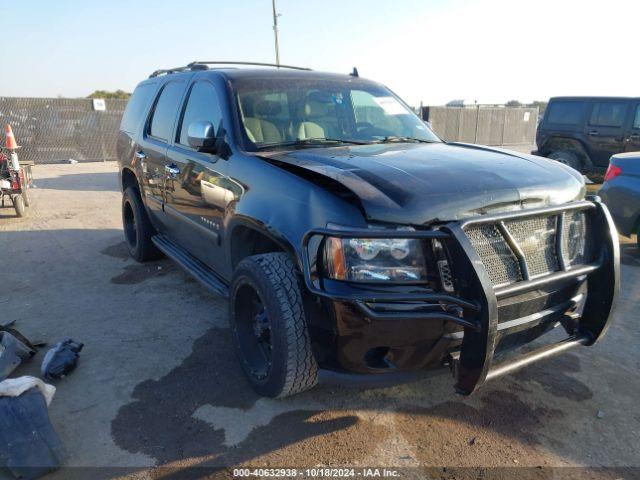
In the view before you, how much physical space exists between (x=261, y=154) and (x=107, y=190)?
9.12 metres

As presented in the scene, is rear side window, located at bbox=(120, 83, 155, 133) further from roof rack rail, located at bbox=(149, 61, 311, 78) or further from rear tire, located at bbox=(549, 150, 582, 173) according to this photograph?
rear tire, located at bbox=(549, 150, 582, 173)

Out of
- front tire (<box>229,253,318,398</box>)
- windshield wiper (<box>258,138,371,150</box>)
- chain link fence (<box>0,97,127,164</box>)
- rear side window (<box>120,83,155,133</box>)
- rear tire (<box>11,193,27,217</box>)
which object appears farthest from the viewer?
chain link fence (<box>0,97,127,164</box>)

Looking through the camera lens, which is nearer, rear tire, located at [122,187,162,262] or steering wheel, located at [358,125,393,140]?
steering wheel, located at [358,125,393,140]

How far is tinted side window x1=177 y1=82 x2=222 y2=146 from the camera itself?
356 centimetres

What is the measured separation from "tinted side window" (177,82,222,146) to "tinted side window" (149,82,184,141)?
285mm

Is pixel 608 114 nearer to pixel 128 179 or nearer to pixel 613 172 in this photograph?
pixel 613 172

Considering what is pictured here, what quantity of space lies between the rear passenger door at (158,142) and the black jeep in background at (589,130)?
30.5 ft

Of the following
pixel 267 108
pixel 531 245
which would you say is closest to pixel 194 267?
pixel 267 108

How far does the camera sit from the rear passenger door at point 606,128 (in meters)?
10.3

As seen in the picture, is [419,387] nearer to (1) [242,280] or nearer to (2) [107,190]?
(1) [242,280]

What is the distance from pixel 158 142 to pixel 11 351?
2195 millimetres

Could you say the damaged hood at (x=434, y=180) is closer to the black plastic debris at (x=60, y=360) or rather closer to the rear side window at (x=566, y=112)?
the black plastic debris at (x=60, y=360)

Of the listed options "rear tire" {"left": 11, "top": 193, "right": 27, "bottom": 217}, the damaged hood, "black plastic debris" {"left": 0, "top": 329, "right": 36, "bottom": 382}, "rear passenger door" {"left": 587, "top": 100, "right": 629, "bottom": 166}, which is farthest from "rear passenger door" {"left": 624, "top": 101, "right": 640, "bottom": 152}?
"rear tire" {"left": 11, "top": 193, "right": 27, "bottom": 217}

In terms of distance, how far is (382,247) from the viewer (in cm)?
220
